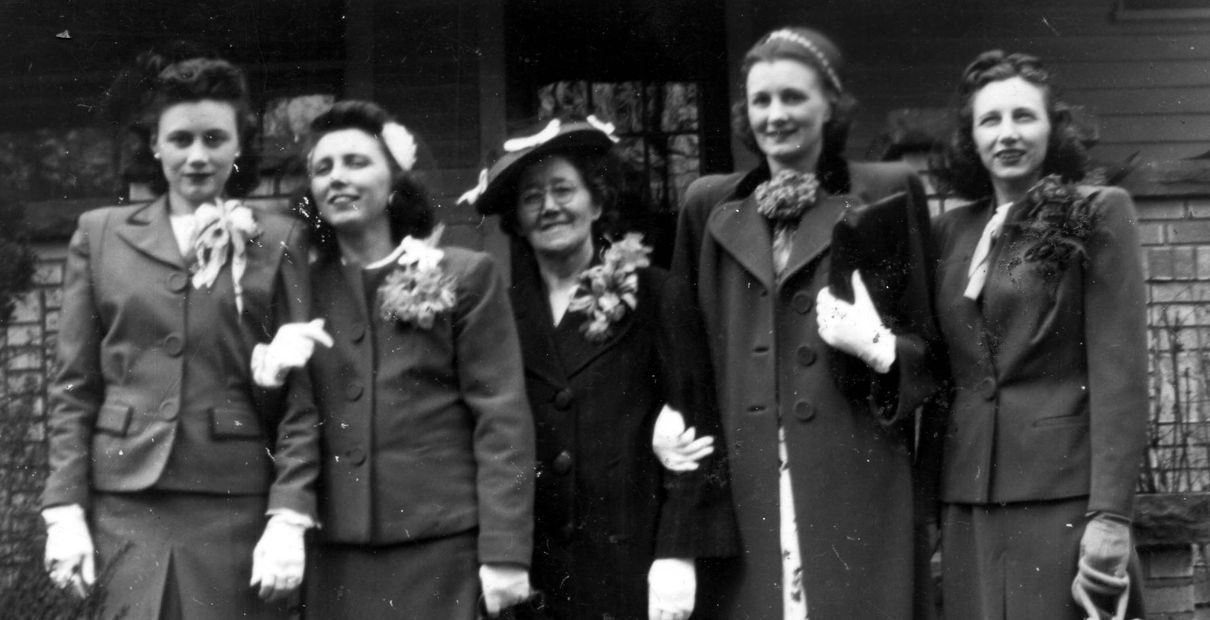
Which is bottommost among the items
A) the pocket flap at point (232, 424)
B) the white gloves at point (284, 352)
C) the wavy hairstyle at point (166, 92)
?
the pocket flap at point (232, 424)

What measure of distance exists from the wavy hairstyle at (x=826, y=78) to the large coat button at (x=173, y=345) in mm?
1674

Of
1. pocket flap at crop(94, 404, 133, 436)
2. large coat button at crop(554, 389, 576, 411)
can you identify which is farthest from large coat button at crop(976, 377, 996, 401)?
pocket flap at crop(94, 404, 133, 436)

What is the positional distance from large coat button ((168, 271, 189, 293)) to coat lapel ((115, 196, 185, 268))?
3cm

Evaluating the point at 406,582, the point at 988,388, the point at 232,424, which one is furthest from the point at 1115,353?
the point at 232,424

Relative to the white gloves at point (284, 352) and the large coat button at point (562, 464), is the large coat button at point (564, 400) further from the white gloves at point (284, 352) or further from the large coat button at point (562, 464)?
the white gloves at point (284, 352)

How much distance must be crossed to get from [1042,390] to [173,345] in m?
2.24

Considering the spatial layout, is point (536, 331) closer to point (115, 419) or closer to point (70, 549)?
point (115, 419)

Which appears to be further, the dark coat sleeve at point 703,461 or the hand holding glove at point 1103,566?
the dark coat sleeve at point 703,461

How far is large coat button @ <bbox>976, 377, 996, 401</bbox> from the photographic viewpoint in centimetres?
351

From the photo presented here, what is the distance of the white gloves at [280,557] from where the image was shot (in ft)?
10.9

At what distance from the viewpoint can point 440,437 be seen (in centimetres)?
353

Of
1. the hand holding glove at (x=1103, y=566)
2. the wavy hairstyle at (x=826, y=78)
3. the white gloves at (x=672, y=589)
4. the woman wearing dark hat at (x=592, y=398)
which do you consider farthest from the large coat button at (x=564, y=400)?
the hand holding glove at (x=1103, y=566)

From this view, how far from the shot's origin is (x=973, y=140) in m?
3.82

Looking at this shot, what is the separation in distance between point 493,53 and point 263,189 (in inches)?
46.1
